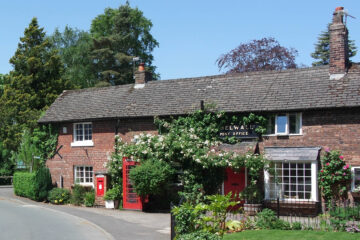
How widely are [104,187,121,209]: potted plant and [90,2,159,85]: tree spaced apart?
97.8 ft

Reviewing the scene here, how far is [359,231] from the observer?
13.3 meters

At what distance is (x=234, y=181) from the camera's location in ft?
66.1

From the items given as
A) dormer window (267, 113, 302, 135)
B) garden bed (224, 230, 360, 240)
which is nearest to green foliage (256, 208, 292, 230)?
Result: garden bed (224, 230, 360, 240)

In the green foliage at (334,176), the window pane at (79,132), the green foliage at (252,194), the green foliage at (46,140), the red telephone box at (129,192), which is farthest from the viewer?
the green foliage at (46,140)

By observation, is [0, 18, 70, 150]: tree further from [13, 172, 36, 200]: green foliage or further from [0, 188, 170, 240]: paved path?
[0, 188, 170, 240]: paved path

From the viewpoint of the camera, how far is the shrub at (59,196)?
24.5m

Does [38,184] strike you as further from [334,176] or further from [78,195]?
[334,176]

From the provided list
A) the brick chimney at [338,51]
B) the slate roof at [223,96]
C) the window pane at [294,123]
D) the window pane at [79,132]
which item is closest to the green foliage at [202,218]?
the window pane at [294,123]

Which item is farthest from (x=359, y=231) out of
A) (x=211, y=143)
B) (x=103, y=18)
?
(x=103, y=18)

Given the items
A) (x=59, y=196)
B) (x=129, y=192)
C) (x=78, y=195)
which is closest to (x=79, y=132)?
(x=78, y=195)

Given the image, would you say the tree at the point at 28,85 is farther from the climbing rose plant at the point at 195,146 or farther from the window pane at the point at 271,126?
the window pane at the point at 271,126

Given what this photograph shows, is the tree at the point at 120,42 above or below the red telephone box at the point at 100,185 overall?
above

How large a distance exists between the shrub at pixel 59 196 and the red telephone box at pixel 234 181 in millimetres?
9605

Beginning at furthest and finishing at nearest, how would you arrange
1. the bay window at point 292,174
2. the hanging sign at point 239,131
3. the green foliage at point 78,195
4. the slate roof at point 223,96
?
the green foliage at point 78,195
the hanging sign at point 239,131
the slate roof at point 223,96
the bay window at point 292,174
